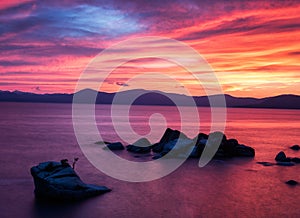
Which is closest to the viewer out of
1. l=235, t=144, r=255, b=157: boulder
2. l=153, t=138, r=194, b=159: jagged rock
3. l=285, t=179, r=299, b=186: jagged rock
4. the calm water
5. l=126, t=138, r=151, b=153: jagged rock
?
the calm water

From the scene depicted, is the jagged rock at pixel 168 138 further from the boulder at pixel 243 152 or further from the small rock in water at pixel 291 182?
the small rock in water at pixel 291 182

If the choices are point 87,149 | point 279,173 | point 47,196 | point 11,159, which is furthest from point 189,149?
point 47,196

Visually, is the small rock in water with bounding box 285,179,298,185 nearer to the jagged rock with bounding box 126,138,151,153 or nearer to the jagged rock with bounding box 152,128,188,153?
the jagged rock with bounding box 152,128,188,153

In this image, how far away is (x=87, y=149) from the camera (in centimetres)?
5838

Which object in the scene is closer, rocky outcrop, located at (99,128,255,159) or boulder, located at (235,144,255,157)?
rocky outcrop, located at (99,128,255,159)

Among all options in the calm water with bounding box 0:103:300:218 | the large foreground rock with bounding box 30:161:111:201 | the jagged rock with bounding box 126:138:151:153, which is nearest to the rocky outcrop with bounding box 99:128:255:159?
the jagged rock with bounding box 126:138:151:153

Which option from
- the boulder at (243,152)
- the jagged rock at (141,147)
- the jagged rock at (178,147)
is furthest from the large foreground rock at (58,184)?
the boulder at (243,152)

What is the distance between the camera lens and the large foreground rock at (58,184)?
26.6m

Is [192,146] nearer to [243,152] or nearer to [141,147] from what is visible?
[243,152]

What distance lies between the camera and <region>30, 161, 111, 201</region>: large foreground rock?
2658cm

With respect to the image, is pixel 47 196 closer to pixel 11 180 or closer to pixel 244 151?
pixel 11 180

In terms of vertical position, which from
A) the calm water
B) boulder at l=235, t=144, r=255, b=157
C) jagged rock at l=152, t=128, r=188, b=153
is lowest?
the calm water

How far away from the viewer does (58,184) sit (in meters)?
26.5

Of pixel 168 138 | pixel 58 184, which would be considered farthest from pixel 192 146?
pixel 58 184
